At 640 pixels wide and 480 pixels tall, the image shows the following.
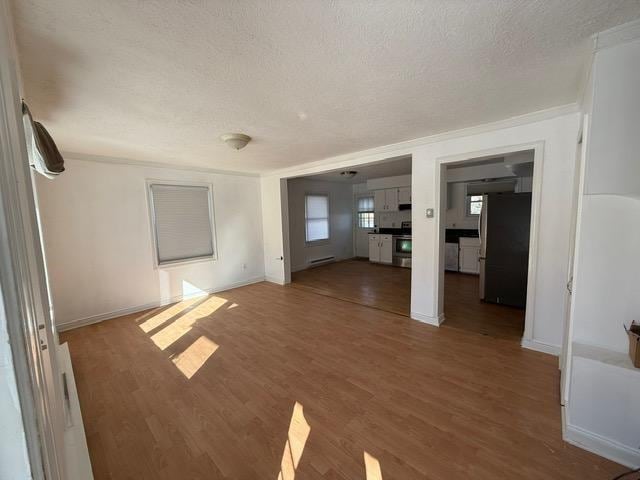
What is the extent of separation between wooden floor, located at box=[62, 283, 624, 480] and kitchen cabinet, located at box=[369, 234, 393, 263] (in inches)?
157

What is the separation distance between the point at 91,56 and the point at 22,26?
275 millimetres

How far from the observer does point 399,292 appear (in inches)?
191

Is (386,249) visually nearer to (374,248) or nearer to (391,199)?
(374,248)

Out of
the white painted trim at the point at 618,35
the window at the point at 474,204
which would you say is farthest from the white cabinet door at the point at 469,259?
the white painted trim at the point at 618,35

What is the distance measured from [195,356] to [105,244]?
7.94 feet

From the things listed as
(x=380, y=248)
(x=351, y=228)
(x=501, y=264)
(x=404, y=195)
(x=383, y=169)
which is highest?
(x=383, y=169)

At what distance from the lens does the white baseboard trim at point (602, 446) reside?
5.04 feet

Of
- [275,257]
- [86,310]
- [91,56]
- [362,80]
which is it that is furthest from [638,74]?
[86,310]

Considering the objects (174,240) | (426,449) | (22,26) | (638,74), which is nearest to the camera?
(22,26)

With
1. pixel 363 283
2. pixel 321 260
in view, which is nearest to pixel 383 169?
pixel 363 283

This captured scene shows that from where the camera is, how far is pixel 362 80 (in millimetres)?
1832

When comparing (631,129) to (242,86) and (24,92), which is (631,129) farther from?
(24,92)

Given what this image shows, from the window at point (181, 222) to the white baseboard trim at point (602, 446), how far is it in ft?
17.0

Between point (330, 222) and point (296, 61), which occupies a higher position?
point (296, 61)
